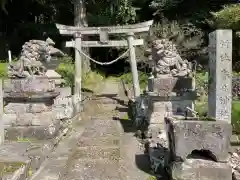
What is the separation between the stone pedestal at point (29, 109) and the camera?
6113mm

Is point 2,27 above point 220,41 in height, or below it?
above

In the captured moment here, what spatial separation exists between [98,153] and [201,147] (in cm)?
226

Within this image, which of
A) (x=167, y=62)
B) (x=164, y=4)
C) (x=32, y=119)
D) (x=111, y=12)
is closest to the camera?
(x=32, y=119)

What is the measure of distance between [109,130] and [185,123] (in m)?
4.24

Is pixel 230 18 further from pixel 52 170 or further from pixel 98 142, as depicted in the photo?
pixel 52 170

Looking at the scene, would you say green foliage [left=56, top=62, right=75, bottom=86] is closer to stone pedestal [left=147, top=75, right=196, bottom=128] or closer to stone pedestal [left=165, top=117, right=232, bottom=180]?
stone pedestal [left=147, top=75, right=196, bottom=128]

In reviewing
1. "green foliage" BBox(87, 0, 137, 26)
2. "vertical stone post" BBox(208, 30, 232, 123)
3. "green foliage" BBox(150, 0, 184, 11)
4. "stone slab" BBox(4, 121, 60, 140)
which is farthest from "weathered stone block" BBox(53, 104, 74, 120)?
"green foliage" BBox(150, 0, 184, 11)

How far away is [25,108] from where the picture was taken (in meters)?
6.37

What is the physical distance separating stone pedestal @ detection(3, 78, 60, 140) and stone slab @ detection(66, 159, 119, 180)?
1.33 m

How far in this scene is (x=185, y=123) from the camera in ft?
12.9

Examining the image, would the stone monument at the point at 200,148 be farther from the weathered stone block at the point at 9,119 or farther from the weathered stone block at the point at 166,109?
the weathered stone block at the point at 9,119

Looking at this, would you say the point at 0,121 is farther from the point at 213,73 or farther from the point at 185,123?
the point at 213,73

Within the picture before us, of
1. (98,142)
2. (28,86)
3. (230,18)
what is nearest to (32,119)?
(28,86)

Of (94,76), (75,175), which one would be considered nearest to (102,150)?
(75,175)
